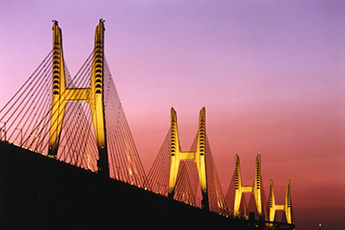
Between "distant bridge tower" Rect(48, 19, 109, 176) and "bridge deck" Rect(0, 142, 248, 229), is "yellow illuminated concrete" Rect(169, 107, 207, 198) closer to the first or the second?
"bridge deck" Rect(0, 142, 248, 229)

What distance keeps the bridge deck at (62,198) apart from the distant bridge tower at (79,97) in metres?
1.54

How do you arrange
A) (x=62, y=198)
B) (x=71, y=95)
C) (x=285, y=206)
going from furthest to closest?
(x=285, y=206) < (x=71, y=95) < (x=62, y=198)

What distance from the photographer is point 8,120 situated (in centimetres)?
2562

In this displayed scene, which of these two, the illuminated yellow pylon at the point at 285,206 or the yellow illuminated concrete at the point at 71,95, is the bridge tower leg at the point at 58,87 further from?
the illuminated yellow pylon at the point at 285,206

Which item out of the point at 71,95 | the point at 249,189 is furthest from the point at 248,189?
the point at 71,95

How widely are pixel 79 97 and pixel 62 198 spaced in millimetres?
5576

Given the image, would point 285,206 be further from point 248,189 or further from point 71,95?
point 71,95

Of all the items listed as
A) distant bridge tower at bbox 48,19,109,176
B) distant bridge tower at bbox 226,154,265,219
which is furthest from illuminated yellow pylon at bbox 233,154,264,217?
distant bridge tower at bbox 48,19,109,176

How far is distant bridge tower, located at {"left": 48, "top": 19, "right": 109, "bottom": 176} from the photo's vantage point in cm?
3145

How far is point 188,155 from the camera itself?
58656 mm

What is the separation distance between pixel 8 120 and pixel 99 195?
11091mm

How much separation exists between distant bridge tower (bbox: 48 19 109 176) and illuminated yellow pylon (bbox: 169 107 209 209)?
24.0m

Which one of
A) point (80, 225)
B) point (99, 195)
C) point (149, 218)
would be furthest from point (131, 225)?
point (80, 225)

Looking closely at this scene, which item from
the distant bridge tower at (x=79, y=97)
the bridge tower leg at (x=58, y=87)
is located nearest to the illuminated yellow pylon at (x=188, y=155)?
the distant bridge tower at (x=79, y=97)
